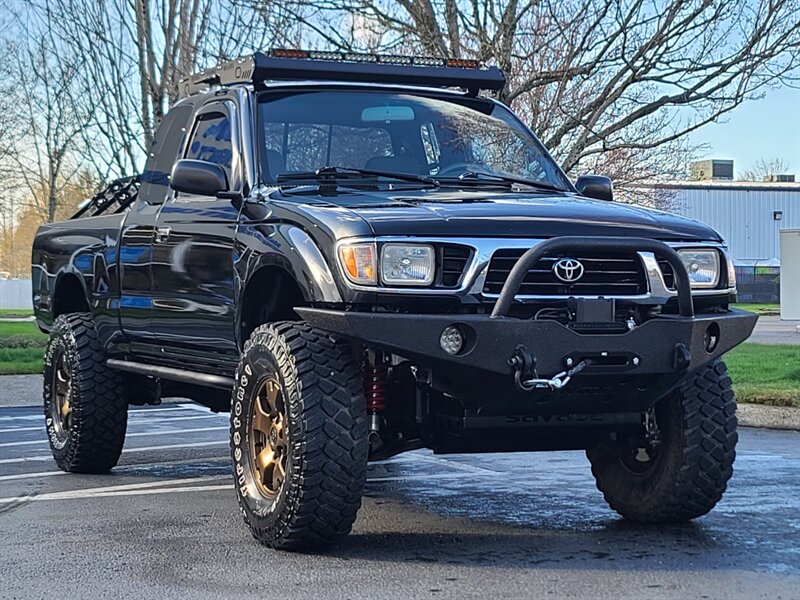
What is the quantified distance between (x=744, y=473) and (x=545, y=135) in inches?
342

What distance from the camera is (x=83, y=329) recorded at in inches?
336

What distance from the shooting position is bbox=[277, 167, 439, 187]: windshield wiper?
669 cm

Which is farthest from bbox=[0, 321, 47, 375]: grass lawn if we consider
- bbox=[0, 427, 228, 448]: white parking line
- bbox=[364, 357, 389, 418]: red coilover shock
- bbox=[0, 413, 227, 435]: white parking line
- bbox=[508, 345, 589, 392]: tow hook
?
bbox=[508, 345, 589, 392]: tow hook

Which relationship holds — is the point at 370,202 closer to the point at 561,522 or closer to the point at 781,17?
the point at 561,522

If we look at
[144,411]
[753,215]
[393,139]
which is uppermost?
[753,215]

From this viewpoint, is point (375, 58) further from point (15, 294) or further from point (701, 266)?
point (15, 294)

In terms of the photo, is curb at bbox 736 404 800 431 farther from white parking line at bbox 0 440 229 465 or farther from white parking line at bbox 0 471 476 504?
white parking line at bbox 0 440 229 465

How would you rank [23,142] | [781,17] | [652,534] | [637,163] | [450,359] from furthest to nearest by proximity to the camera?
[23,142]
[637,163]
[781,17]
[652,534]
[450,359]

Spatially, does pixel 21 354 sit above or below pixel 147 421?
above

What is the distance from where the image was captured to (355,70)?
743 cm

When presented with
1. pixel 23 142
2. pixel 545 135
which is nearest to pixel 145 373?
pixel 545 135

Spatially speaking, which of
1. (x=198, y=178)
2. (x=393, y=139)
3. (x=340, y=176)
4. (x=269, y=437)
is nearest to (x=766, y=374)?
(x=393, y=139)

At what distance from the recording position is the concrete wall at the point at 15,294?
2356 inches

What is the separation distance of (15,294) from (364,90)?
5635cm
